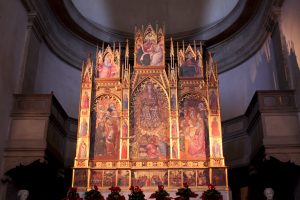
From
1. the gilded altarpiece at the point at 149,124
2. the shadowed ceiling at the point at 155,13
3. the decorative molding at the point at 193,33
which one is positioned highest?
→ the shadowed ceiling at the point at 155,13

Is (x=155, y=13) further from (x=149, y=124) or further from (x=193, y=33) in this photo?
(x=149, y=124)

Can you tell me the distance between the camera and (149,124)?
577 inches

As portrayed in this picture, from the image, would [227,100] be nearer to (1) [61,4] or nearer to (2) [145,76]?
(2) [145,76]

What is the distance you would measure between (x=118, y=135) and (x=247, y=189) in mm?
5336

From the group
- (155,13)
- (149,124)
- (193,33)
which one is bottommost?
(149,124)

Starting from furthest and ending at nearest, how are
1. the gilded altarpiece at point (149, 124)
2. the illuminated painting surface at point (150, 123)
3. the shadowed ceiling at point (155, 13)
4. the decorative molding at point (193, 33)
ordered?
the shadowed ceiling at point (155, 13)
the decorative molding at point (193, 33)
the illuminated painting surface at point (150, 123)
the gilded altarpiece at point (149, 124)

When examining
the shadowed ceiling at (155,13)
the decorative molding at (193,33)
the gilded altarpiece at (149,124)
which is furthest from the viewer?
the shadowed ceiling at (155,13)

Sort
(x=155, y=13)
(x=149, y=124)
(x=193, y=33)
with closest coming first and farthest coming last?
(x=149, y=124), (x=193, y=33), (x=155, y=13)

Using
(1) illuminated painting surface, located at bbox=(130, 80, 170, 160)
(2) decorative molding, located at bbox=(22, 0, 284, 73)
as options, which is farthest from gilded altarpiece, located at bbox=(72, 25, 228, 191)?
(2) decorative molding, located at bbox=(22, 0, 284, 73)

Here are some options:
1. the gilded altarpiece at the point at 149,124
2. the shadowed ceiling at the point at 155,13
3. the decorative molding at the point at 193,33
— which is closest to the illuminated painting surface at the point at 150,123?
the gilded altarpiece at the point at 149,124

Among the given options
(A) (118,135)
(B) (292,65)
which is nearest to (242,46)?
(B) (292,65)

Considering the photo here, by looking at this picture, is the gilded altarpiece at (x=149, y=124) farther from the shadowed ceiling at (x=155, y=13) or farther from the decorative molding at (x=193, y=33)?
the shadowed ceiling at (x=155, y=13)

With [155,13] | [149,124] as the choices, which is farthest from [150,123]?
[155,13]

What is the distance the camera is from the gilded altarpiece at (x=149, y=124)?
540 inches
